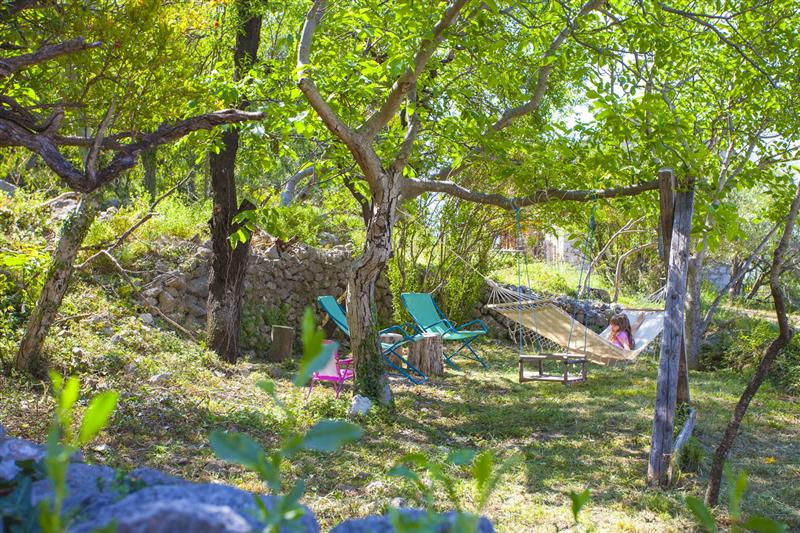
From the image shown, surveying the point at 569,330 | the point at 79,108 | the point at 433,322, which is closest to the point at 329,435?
the point at 79,108

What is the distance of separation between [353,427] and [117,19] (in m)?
3.44

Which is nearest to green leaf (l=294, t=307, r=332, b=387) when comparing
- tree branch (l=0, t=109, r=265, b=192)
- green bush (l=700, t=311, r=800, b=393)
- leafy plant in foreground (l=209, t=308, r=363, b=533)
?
leafy plant in foreground (l=209, t=308, r=363, b=533)

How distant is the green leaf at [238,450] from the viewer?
0.57m

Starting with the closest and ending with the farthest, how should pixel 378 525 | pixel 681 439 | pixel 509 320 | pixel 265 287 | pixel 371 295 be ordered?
pixel 378 525, pixel 681 439, pixel 371 295, pixel 265 287, pixel 509 320

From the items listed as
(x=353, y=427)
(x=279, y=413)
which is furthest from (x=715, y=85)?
(x=353, y=427)

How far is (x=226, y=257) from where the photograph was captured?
6.93 m

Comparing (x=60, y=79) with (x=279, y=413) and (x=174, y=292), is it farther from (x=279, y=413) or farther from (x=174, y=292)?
(x=174, y=292)

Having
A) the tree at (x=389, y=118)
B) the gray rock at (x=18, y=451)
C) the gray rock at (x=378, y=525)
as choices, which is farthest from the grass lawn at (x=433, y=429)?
the gray rock at (x=378, y=525)

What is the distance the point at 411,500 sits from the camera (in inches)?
128

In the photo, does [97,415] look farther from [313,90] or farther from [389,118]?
[389,118]

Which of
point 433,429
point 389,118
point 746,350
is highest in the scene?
point 389,118

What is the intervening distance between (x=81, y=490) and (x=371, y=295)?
4664 millimetres

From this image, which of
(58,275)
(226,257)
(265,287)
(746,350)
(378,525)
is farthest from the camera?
(265,287)

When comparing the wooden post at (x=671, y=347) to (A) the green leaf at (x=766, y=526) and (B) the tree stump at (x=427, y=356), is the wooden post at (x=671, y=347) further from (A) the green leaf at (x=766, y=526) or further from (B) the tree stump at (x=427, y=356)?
(B) the tree stump at (x=427, y=356)
